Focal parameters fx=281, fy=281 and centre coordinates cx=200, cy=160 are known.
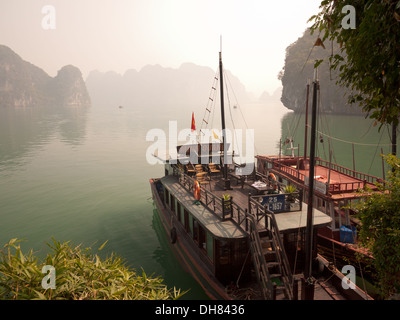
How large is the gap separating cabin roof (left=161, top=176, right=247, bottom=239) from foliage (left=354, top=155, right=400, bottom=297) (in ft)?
14.5

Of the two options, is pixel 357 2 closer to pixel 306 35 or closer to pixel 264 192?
pixel 264 192

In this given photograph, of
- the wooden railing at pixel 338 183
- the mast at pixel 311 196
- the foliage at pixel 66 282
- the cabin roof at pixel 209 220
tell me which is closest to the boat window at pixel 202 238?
the cabin roof at pixel 209 220

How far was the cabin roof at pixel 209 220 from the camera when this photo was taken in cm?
1142

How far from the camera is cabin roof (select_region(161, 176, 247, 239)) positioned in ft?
37.5

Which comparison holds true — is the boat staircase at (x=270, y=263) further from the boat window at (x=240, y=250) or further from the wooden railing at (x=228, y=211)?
the boat window at (x=240, y=250)

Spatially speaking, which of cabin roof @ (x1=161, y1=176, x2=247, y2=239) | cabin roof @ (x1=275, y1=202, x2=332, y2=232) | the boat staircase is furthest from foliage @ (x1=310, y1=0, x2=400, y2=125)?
cabin roof @ (x1=161, y1=176, x2=247, y2=239)

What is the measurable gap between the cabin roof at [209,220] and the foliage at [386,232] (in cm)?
443

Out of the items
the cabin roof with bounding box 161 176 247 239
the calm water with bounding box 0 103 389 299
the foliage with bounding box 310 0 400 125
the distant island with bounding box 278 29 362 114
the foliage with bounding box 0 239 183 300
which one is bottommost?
the calm water with bounding box 0 103 389 299

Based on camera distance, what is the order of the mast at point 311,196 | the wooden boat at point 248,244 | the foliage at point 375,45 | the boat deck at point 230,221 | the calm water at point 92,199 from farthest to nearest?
1. the calm water at point 92,199
2. the boat deck at point 230,221
3. the wooden boat at point 248,244
4. the mast at point 311,196
5. the foliage at point 375,45

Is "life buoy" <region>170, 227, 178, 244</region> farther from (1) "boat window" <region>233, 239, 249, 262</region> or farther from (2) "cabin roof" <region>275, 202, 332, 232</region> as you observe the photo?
(2) "cabin roof" <region>275, 202, 332, 232</region>

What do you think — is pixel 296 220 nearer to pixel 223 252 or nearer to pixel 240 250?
pixel 240 250
